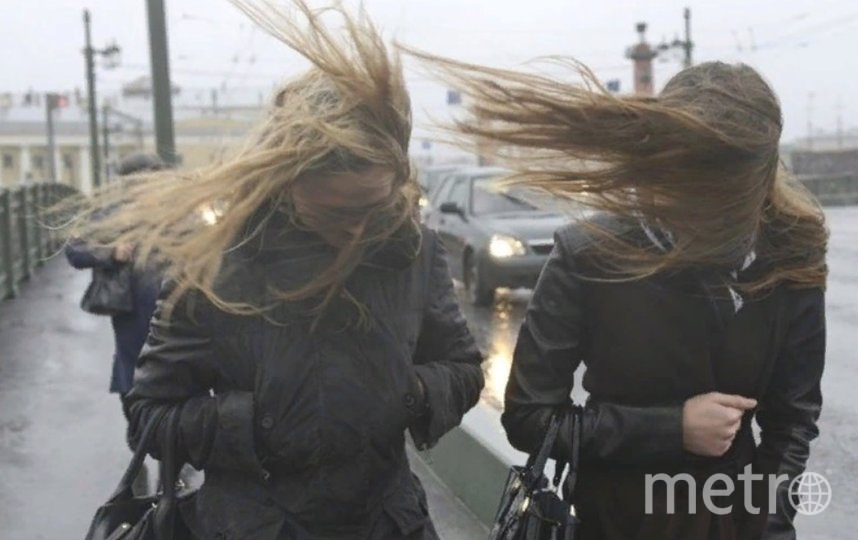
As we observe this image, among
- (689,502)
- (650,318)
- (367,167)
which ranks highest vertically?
(367,167)

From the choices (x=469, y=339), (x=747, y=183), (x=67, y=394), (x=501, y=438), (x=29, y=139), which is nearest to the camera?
(x=747, y=183)

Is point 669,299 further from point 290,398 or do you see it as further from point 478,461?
point 478,461

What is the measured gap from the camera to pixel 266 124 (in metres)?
2.29

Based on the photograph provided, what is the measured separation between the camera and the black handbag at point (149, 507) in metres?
2.28

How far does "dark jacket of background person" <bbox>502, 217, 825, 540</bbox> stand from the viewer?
2.27 meters

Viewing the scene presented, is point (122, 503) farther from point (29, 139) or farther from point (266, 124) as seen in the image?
point (29, 139)

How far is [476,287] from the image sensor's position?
45.6 feet

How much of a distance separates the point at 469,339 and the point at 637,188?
54 centimetres

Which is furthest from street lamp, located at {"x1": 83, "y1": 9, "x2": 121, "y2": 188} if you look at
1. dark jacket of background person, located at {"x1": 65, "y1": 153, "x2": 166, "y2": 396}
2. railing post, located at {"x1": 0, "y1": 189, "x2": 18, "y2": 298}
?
dark jacket of background person, located at {"x1": 65, "y1": 153, "x2": 166, "y2": 396}

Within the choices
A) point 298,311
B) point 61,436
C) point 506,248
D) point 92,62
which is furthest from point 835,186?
point 298,311

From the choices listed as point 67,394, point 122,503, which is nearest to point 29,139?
point 67,394

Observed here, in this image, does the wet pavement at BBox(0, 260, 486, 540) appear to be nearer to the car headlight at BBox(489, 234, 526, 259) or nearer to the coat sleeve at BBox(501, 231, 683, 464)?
the coat sleeve at BBox(501, 231, 683, 464)

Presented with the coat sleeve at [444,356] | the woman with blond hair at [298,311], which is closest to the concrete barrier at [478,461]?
the coat sleeve at [444,356]

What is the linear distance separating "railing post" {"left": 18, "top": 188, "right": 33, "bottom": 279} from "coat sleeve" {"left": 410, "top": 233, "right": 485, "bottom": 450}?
48.3 ft
